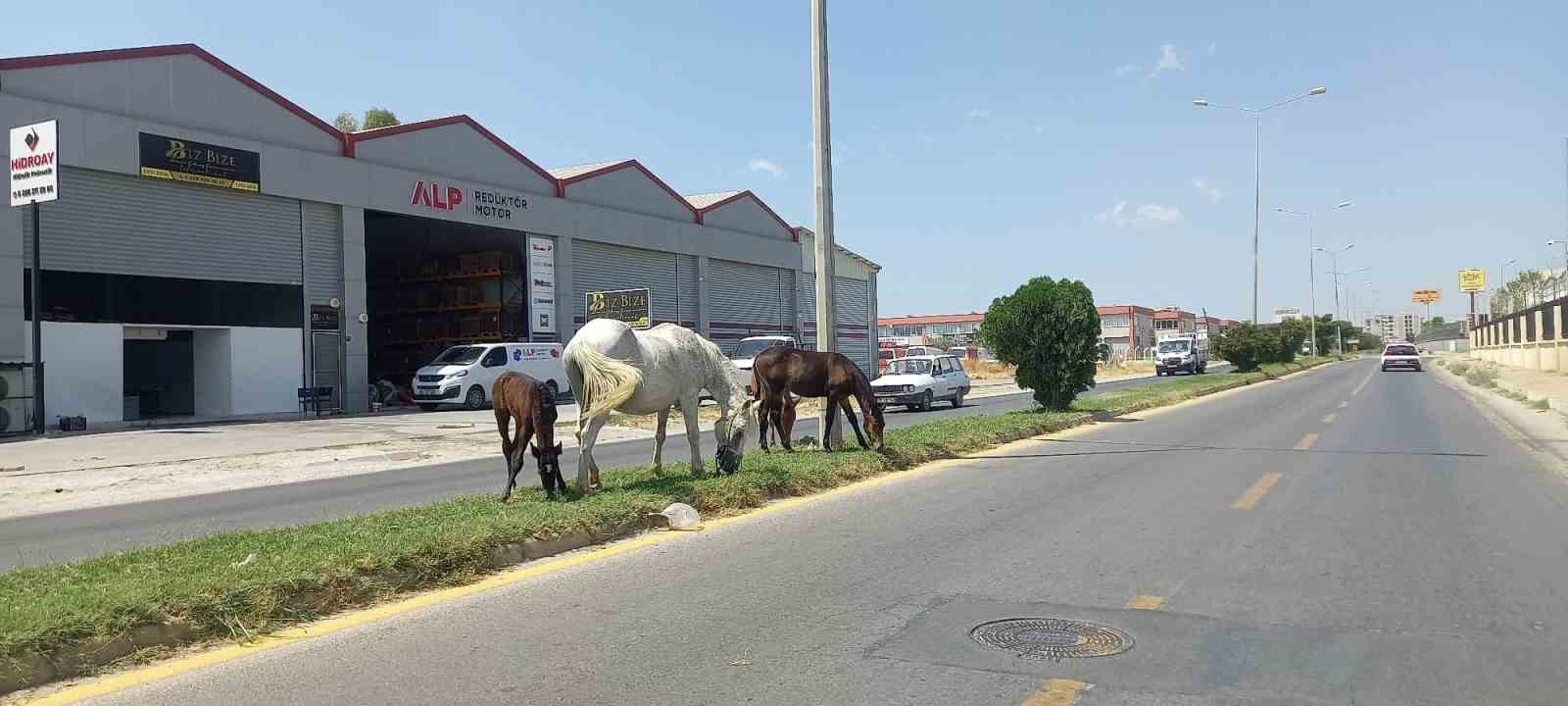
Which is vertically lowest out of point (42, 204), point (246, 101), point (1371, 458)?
point (1371, 458)

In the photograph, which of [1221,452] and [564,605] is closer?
[564,605]

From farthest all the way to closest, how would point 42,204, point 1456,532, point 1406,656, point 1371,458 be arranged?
1. point 42,204
2. point 1371,458
3. point 1456,532
4. point 1406,656

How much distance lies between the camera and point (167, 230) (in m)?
25.0

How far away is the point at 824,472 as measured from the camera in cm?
1102

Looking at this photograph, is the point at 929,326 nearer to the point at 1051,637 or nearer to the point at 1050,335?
the point at 1050,335

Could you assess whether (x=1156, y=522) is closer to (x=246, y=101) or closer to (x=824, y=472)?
(x=824, y=472)

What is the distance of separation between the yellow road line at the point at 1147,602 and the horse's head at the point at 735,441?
5.13m

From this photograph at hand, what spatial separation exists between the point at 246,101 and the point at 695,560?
2510 cm

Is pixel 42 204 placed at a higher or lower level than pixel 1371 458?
higher

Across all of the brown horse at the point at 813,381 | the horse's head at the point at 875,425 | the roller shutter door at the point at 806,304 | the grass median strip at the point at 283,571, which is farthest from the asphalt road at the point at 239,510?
the roller shutter door at the point at 806,304

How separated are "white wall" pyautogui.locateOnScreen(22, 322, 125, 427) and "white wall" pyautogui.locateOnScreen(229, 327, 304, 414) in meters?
2.74

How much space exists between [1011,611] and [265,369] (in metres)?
26.6

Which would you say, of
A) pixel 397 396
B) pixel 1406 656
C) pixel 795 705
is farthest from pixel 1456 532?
pixel 397 396

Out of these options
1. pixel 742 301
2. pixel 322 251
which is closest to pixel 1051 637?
pixel 322 251
